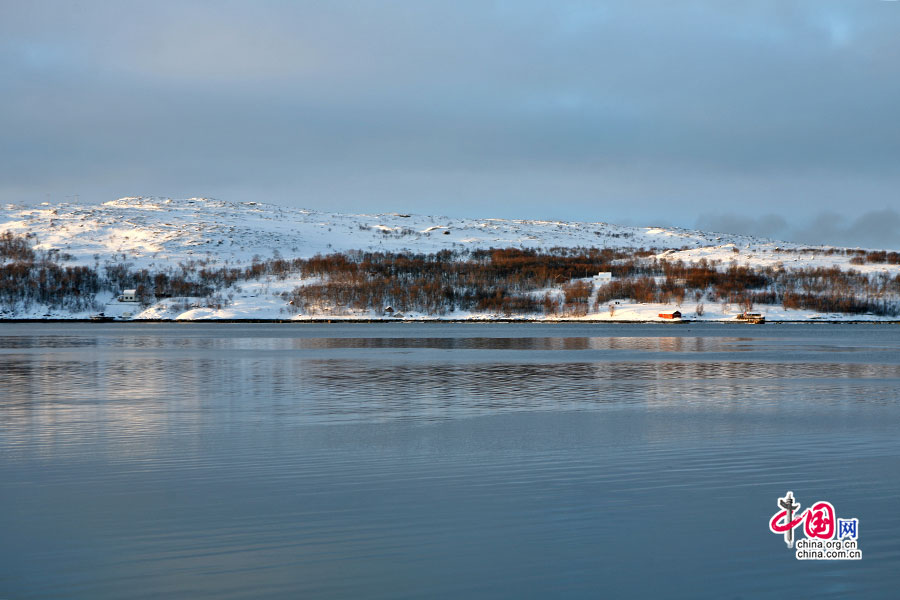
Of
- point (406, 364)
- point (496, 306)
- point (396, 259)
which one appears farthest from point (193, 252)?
point (406, 364)

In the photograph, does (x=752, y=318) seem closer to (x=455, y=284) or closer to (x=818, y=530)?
(x=455, y=284)

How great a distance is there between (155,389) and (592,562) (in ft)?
83.6

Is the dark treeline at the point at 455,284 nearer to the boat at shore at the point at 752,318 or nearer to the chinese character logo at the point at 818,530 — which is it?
the boat at shore at the point at 752,318

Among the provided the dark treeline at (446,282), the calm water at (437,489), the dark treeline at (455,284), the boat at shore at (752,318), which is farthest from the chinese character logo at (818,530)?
the dark treeline at (446,282)

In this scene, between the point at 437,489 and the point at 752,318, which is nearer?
the point at 437,489

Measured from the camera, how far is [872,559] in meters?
11.3

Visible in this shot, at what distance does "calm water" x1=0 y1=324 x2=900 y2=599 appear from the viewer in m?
10.8

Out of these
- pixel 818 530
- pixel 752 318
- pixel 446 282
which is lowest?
pixel 818 530

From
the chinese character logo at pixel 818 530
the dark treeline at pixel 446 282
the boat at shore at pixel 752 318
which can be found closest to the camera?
the chinese character logo at pixel 818 530

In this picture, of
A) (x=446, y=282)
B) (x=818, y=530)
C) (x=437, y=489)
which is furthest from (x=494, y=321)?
(x=818, y=530)

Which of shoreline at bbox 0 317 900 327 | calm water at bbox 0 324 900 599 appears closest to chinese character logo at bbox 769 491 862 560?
calm water at bbox 0 324 900 599

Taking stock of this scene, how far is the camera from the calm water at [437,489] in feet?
35.3

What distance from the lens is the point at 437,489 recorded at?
50.1ft

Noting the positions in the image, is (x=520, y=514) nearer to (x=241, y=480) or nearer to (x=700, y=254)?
(x=241, y=480)
